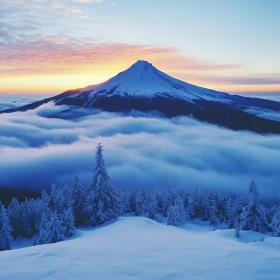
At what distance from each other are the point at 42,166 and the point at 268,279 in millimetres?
169875

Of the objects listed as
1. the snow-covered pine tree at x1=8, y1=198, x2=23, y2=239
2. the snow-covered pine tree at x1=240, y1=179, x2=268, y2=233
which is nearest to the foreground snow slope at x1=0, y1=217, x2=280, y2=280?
the snow-covered pine tree at x1=240, y1=179, x2=268, y2=233

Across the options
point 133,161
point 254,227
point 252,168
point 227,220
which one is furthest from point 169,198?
point 252,168

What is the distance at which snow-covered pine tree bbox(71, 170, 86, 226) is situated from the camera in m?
33.8

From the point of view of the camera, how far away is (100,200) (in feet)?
101

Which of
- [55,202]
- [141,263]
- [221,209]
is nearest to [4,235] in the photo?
[55,202]

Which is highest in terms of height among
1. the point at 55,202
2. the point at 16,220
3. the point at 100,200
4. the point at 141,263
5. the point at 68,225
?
the point at 141,263

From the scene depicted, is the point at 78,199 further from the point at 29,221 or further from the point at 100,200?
the point at 29,221

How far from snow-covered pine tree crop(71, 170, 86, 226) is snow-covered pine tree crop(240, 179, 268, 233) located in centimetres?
1816

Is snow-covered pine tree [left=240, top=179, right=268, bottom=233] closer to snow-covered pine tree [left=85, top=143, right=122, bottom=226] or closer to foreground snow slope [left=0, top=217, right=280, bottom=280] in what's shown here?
snow-covered pine tree [left=85, top=143, right=122, bottom=226]

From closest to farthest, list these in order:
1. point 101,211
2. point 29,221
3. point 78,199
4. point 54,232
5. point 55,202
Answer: point 54,232, point 101,211, point 78,199, point 55,202, point 29,221

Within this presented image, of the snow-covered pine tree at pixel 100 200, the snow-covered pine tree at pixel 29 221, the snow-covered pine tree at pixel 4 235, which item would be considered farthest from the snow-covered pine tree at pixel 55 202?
the snow-covered pine tree at pixel 29 221

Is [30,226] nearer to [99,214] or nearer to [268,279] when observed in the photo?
[99,214]

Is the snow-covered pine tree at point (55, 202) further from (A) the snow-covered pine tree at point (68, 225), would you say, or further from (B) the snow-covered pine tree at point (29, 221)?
(B) the snow-covered pine tree at point (29, 221)

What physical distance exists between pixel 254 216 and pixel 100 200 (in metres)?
17.6
